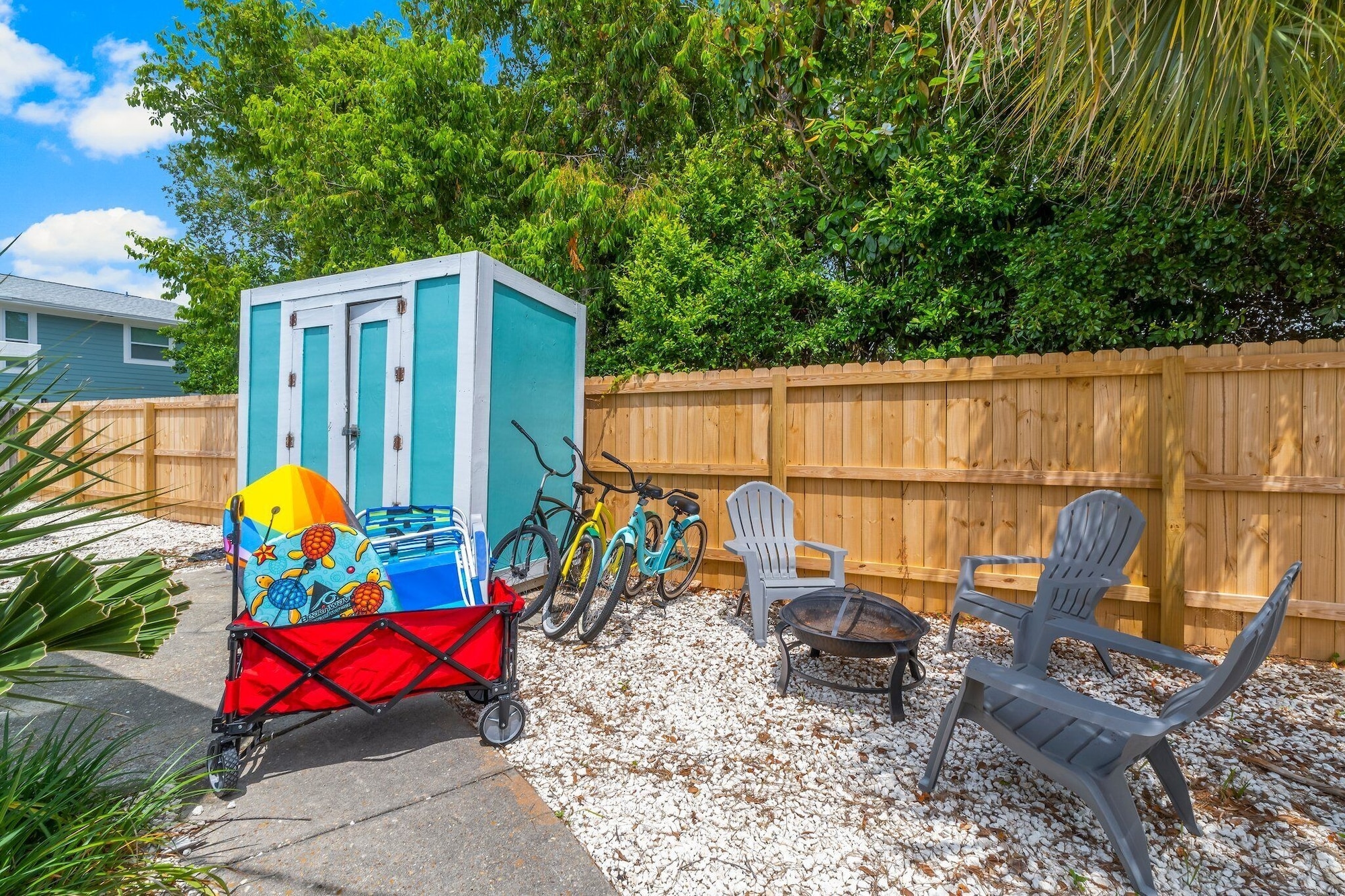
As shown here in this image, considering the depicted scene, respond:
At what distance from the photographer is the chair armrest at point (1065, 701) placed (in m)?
1.69

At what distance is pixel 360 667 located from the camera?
7.40 feet

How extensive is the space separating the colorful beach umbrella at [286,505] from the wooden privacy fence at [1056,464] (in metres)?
2.55

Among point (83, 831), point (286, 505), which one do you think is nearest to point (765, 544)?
point (286, 505)

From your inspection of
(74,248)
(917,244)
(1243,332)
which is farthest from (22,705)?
(74,248)

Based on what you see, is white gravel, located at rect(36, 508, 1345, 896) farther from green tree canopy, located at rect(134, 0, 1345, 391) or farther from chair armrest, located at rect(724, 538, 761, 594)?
green tree canopy, located at rect(134, 0, 1345, 391)

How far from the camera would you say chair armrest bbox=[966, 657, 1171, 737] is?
5.54ft

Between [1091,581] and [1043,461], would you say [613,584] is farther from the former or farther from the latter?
[1043,461]

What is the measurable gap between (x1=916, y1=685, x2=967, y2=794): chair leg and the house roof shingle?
16282 mm

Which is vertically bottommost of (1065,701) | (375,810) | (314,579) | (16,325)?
(375,810)

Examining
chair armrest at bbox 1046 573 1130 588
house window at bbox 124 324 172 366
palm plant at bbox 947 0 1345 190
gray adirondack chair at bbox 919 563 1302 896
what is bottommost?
gray adirondack chair at bbox 919 563 1302 896

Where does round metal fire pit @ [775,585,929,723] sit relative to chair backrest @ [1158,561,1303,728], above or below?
below

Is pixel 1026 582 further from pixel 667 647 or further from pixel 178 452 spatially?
pixel 178 452

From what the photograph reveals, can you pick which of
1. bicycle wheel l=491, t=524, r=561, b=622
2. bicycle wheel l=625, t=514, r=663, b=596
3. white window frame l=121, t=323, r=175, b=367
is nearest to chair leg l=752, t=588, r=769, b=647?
bicycle wheel l=625, t=514, r=663, b=596

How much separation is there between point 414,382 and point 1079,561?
4.29 metres
